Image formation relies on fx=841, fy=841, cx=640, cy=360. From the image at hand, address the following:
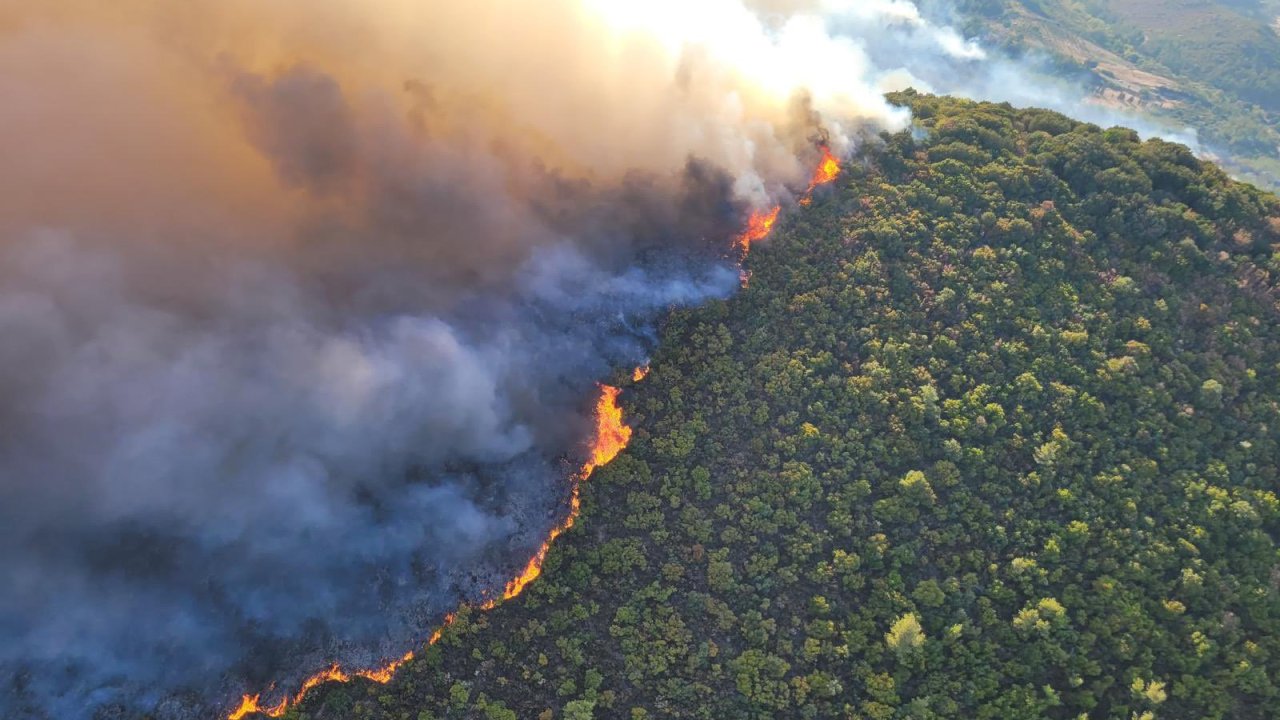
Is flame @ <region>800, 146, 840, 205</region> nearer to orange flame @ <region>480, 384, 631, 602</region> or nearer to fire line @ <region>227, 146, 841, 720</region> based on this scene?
fire line @ <region>227, 146, 841, 720</region>

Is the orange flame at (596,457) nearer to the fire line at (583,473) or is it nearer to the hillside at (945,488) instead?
the fire line at (583,473)

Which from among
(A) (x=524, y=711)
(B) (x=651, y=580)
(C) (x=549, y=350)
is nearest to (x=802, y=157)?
(C) (x=549, y=350)

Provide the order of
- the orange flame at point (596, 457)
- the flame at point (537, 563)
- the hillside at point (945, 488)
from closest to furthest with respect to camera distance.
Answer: the flame at point (537, 563)
the hillside at point (945, 488)
the orange flame at point (596, 457)

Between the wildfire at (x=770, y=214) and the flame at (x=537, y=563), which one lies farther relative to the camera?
the wildfire at (x=770, y=214)

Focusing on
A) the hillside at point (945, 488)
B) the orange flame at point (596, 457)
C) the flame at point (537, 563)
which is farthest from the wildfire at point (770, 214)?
the orange flame at point (596, 457)

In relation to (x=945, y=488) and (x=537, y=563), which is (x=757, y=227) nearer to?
(x=945, y=488)

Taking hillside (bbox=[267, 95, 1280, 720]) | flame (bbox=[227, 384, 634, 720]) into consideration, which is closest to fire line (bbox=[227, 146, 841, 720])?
flame (bbox=[227, 384, 634, 720])
